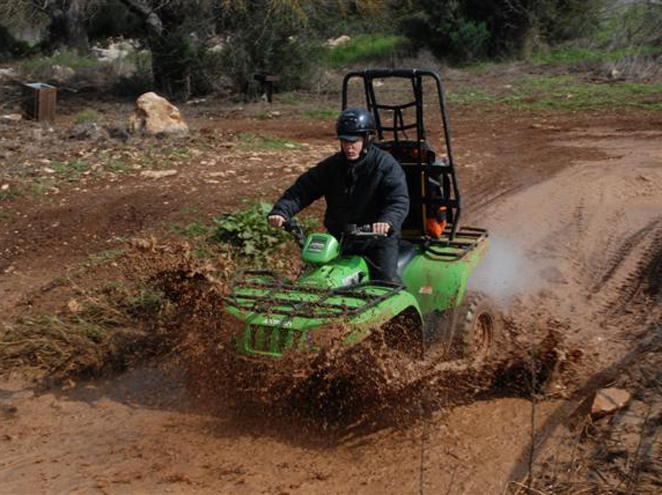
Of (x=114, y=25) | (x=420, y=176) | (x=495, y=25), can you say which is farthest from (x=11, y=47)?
(x=420, y=176)

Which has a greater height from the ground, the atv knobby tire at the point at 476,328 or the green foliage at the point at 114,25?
the green foliage at the point at 114,25

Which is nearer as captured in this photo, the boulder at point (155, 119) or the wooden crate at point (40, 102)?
the boulder at point (155, 119)

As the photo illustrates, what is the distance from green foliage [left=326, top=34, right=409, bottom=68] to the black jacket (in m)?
20.7

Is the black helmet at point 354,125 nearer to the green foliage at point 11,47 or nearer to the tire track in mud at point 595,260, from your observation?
the tire track in mud at point 595,260

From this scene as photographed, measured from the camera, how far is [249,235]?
918cm

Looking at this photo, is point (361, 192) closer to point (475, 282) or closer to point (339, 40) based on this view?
point (475, 282)

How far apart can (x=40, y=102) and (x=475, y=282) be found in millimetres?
11257

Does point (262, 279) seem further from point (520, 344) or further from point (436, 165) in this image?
point (520, 344)

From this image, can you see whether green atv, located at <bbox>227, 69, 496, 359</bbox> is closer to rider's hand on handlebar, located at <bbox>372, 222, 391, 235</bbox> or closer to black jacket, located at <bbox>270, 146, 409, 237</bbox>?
rider's hand on handlebar, located at <bbox>372, 222, 391, 235</bbox>

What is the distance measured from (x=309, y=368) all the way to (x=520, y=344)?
2.39 meters

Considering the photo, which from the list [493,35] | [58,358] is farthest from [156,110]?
[493,35]

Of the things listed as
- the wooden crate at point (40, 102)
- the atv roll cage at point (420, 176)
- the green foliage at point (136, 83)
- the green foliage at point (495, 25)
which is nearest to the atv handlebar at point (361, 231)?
the atv roll cage at point (420, 176)

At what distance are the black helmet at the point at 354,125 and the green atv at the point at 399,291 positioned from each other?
67 cm

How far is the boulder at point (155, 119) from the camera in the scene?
45.3 ft
